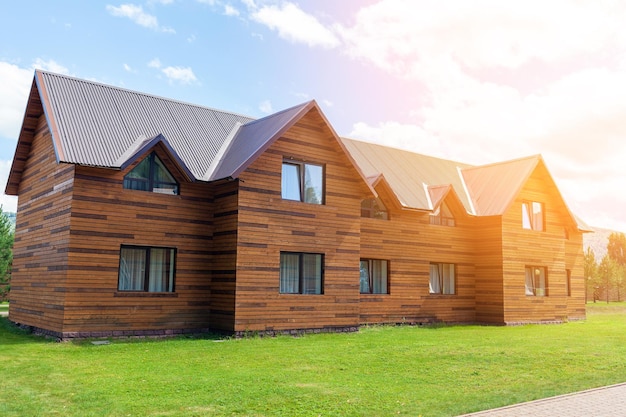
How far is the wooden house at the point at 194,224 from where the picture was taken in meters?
16.4

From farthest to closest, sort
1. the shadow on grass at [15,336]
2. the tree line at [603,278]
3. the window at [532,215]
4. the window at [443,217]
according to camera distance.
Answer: the tree line at [603,278] < the window at [532,215] < the window at [443,217] < the shadow on grass at [15,336]

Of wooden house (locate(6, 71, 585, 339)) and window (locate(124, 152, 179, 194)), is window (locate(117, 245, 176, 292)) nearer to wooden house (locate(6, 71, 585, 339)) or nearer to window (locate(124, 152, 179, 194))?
wooden house (locate(6, 71, 585, 339))

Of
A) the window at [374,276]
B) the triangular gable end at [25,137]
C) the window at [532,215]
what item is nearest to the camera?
the triangular gable end at [25,137]

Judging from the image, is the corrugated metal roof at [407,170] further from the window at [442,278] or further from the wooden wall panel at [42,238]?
the wooden wall panel at [42,238]

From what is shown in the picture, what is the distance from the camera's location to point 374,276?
74.4 ft

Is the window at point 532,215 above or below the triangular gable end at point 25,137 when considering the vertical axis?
below

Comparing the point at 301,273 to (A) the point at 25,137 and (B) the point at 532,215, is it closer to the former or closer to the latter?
(A) the point at 25,137

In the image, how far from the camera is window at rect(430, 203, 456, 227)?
81.7 ft

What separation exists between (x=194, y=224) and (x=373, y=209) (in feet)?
25.4

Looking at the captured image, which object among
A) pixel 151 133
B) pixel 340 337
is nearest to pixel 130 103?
pixel 151 133

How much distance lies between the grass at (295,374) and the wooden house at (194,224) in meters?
1.49

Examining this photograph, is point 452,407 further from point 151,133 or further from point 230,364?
point 151,133

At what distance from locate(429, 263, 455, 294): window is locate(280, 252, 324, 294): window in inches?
279

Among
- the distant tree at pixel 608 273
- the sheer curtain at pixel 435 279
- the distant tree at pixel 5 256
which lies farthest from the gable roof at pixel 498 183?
the distant tree at pixel 608 273
